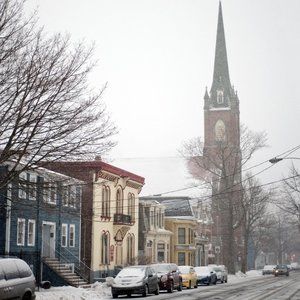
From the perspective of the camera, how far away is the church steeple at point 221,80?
126 meters

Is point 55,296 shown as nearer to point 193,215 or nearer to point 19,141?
point 19,141

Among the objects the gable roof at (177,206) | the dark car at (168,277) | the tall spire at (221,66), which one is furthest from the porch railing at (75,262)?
the tall spire at (221,66)

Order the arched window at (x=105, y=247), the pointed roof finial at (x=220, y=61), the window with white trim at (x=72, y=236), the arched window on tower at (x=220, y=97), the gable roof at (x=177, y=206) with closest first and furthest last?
1. the window with white trim at (x=72, y=236)
2. the arched window at (x=105, y=247)
3. the gable roof at (x=177, y=206)
4. the arched window on tower at (x=220, y=97)
5. the pointed roof finial at (x=220, y=61)

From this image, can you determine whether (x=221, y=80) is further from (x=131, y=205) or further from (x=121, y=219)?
(x=121, y=219)

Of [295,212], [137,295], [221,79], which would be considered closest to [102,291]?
[137,295]

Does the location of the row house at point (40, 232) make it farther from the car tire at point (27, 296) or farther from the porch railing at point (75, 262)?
the car tire at point (27, 296)

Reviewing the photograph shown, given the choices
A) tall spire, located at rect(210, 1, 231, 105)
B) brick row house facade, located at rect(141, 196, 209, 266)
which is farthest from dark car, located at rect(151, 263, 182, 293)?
tall spire, located at rect(210, 1, 231, 105)

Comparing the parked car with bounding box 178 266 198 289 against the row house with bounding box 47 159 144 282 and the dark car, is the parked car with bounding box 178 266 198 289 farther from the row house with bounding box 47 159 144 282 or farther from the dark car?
the row house with bounding box 47 159 144 282

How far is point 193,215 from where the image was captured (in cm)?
7081

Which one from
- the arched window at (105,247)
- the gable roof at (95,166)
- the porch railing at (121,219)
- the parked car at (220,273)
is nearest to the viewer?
the gable roof at (95,166)

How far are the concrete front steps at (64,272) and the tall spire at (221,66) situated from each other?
94755mm

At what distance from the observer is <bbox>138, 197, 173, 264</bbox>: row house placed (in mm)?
58438

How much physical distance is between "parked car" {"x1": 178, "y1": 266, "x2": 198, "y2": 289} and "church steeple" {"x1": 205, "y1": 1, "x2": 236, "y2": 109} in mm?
85940

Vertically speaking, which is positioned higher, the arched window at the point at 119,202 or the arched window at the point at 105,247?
the arched window at the point at 119,202
